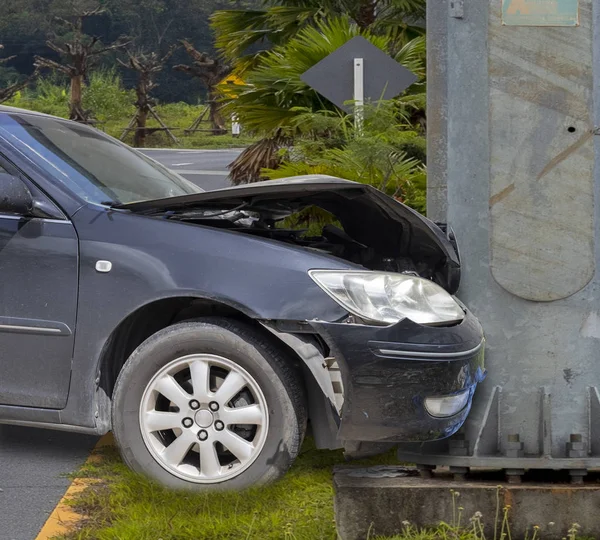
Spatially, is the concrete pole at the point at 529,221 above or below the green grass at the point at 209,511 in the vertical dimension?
above

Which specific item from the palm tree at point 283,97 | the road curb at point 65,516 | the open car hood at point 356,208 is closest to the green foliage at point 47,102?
the palm tree at point 283,97

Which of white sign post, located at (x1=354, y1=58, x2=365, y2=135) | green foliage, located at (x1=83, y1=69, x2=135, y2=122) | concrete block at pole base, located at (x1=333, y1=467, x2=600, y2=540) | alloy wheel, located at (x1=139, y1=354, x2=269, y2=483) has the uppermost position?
green foliage, located at (x1=83, y1=69, x2=135, y2=122)

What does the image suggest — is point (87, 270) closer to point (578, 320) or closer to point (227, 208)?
point (227, 208)

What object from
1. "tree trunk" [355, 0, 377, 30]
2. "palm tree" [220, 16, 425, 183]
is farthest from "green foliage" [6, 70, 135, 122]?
"palm tree" [220, 16, 425, 183]

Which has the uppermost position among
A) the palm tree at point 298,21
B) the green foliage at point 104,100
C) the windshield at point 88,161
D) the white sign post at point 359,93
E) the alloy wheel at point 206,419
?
the green foliage at point 104,100

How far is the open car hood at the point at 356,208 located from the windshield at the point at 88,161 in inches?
11.4

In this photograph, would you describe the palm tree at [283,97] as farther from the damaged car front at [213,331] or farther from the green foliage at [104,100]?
the green foliage at [104,100]

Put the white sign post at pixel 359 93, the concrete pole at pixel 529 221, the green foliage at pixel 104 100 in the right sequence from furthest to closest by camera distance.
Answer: the green foliage at pixel 104 100, the white sign post at pixel 359 93, the concrete pole at pixel 529 221

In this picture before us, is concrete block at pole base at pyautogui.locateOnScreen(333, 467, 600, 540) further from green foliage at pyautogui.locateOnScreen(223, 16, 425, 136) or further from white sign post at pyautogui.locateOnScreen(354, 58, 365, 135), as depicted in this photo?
green foliage at pyautogui.locateOnScreen(223, 16, 425, 136)

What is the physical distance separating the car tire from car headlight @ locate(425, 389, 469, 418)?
0.48 m

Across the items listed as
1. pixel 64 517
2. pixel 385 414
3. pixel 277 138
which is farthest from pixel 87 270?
pixel 277 138

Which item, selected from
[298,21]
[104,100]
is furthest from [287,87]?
[104,100]

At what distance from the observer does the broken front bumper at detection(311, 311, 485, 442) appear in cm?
371

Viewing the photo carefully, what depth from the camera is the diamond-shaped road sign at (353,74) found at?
9469mm
